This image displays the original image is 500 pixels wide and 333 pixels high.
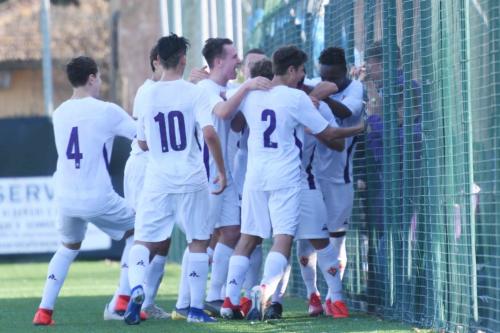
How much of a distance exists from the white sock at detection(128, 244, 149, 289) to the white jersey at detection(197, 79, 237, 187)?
125cm

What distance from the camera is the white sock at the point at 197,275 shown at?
1014 centimetres

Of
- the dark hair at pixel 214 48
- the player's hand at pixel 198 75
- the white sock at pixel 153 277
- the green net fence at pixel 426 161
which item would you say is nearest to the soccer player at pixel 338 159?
the green net fence at pixel 426 161

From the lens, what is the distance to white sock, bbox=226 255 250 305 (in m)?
10.5

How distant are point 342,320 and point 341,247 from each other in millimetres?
1185

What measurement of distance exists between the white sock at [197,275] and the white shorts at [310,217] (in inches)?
34.0

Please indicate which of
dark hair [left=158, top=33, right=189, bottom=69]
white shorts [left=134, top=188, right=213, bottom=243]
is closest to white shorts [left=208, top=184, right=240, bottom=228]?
white shorts [left=134, top=188, right=213, bottom=243]

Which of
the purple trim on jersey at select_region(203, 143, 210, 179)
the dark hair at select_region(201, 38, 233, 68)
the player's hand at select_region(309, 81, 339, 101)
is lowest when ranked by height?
the purple trim on jersey at select_region(203, 143, 210, 179)

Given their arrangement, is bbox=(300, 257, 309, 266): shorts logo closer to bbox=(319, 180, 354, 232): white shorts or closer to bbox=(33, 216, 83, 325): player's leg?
bbox=(319, 180, 354, 232): white shorts

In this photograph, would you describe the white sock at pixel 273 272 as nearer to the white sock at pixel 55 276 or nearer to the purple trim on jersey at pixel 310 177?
the purple trim on jersey at pixel 310 177

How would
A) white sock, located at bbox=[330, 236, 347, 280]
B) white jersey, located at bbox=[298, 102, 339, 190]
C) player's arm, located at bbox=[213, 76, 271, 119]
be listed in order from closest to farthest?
1. player's arm, located at bbox=[213, 76, 271, 119]
2. white jersey, located at bbox=[298, 102, 339, 190]
3. white sock, located at bbox=[330, 236, 347, 280]

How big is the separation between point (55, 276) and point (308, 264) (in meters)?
2.16

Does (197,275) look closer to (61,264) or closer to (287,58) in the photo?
(61,264)

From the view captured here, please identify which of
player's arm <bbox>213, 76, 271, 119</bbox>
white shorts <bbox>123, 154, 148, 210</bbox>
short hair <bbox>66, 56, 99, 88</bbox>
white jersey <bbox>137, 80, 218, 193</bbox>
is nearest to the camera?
white jersey <bbox>137, 80, 218, 193</bbox>

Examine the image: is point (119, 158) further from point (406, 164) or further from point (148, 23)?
point (406, 164)
